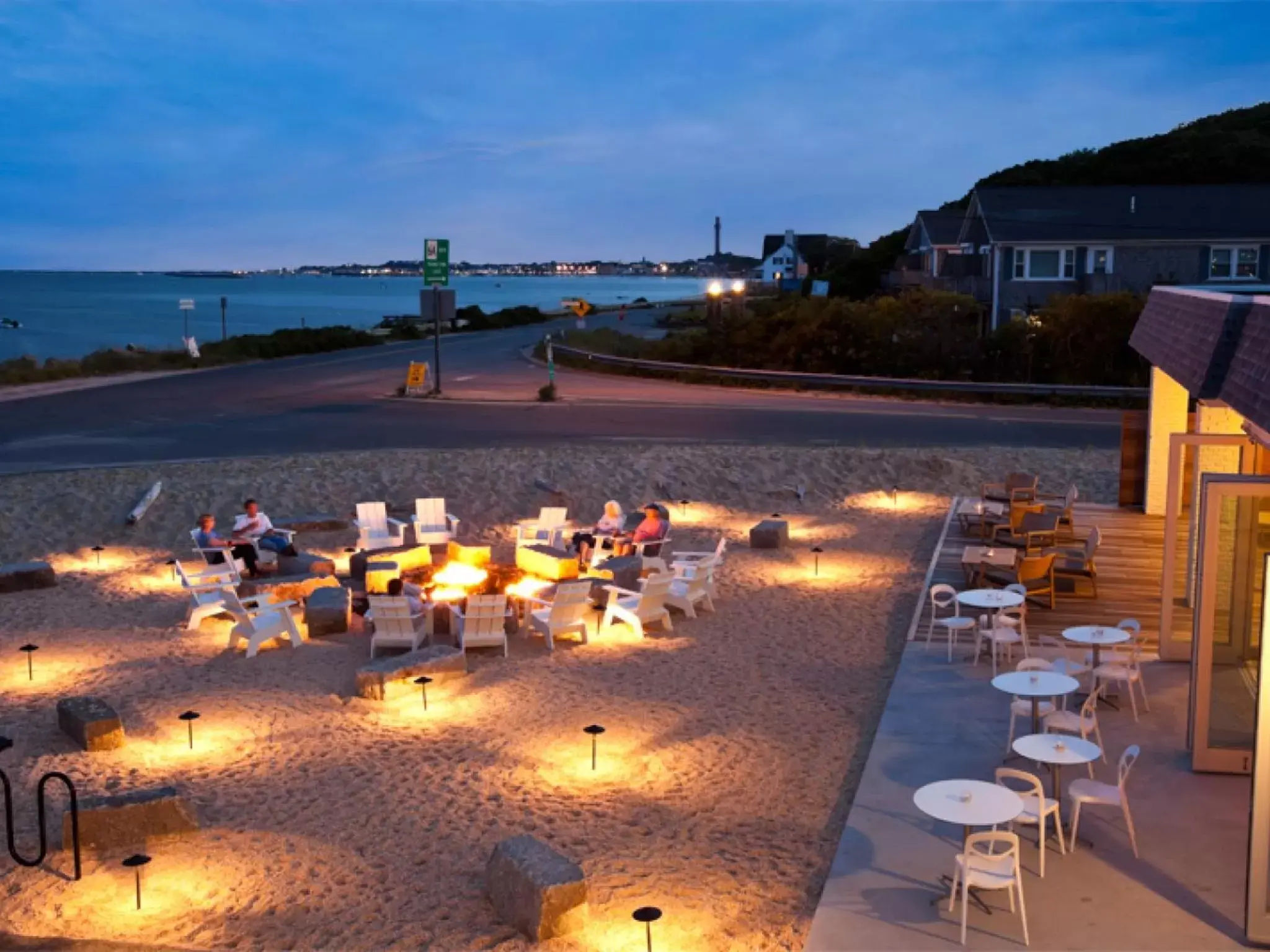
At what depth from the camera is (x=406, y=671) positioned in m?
11.7

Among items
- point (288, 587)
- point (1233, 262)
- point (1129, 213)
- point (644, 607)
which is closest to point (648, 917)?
point (644, 607)

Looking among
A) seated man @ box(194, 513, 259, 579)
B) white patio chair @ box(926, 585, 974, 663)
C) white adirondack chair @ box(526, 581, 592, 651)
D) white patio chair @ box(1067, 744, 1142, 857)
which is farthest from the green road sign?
white patio chair @ box(1067, 744, 1142, 857)

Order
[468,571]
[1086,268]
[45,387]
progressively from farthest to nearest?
1. [1086,268]
2. [45,387]
3. [468,571]

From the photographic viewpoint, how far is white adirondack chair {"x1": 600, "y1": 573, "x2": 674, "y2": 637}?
1360 centimetres

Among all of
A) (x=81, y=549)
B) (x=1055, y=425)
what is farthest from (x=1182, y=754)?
(x=1055, y=425)

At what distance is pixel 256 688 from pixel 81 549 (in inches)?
305

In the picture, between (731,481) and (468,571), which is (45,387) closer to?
(731,481)

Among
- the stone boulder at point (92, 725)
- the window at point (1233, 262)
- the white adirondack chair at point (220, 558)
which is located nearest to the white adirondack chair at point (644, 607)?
the white adirondack chair at point (220, 558)

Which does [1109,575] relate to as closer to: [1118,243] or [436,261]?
[436,261]

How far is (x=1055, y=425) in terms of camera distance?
93.4ft

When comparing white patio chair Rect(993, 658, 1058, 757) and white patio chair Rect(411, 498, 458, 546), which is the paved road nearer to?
white patio chair Rect(411, 498, 458, 546)

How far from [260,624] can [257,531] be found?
3.88m

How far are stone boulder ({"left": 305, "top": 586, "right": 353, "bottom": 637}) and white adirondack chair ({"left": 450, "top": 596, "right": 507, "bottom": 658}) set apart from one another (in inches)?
63.2

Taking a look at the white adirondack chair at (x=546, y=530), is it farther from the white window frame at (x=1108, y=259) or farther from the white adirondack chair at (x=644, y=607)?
the white window frame at (x=1108, y=259)
